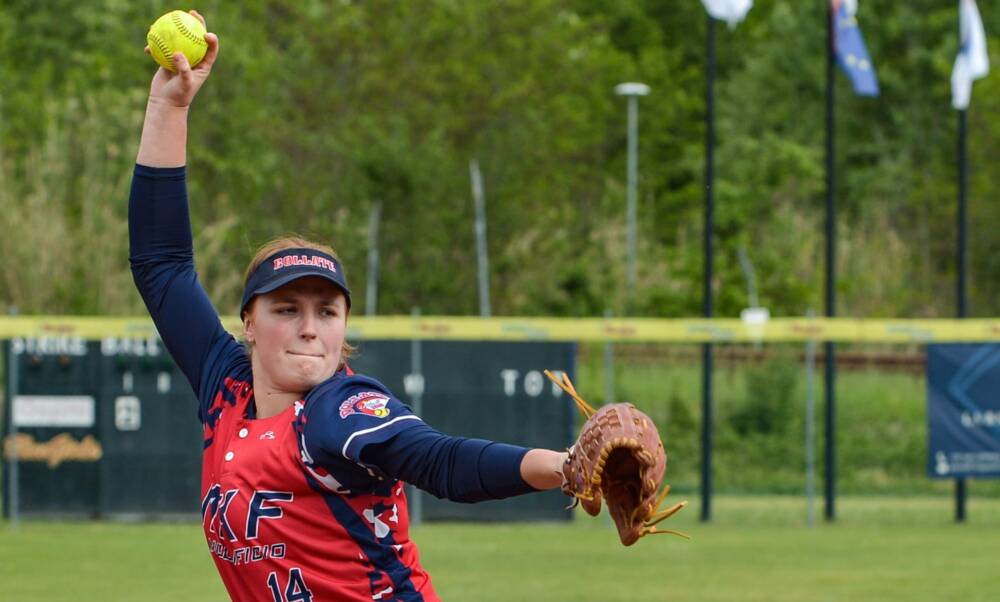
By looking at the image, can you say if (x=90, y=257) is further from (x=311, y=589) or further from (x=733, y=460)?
(x=311, y=589)

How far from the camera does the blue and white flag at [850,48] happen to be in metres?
16.3

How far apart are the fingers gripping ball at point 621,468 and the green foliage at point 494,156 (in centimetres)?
1927

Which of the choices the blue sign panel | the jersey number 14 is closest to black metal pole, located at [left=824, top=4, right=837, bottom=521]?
the blue sign panel

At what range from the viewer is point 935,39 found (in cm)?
4288

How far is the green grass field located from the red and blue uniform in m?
7.02

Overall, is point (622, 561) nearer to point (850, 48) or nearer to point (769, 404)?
point (850, 48)

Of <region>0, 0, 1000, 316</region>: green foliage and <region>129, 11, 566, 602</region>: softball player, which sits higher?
<region>0, 0, 1000, 316</region>: green foliage

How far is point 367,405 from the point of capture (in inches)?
124

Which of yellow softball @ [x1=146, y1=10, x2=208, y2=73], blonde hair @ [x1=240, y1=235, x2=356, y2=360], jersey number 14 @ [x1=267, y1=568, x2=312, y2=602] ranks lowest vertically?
jersey number 14 @ [x1=267, y1=568, x2=312, y2=602]

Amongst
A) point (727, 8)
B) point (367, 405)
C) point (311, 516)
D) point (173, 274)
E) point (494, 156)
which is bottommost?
point (311, 516)

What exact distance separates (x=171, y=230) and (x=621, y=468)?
154cm

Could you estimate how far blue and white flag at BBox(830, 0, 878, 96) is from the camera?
16344 mm

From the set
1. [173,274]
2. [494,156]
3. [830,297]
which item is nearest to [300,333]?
[173,274]

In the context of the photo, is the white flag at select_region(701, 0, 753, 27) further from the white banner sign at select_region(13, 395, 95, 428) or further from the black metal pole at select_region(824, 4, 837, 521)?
the white banner sign at select_region(13, 395, 95, 428)
